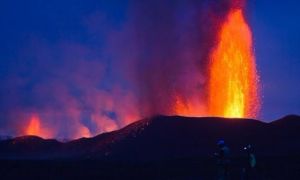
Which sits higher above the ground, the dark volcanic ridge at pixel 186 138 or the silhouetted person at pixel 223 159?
the dark volcanic ridge at pixel 186 138

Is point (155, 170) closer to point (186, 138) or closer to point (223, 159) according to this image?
point (223, 159)

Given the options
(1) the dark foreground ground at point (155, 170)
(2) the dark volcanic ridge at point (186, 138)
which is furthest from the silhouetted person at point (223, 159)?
(2) the dark volcanic ridge at point (186, 138)

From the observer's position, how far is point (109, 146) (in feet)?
241

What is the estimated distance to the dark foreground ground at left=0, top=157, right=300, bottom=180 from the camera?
38.0 meters

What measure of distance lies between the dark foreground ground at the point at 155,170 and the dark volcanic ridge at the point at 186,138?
45.9 ft

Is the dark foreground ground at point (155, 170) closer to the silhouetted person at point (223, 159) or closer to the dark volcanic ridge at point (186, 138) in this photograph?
the silhouetted person at point (223, 159)

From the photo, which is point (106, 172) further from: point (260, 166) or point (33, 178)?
point (260, 166)

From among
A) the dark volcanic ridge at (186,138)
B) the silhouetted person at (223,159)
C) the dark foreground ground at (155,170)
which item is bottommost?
the silhouetted person at (223,159)

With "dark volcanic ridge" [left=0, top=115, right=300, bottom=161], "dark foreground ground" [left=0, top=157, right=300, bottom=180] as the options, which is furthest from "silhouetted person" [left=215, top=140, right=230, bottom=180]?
"dark volcanic ridge" [left=0, top=115, right=300, bottom=161]

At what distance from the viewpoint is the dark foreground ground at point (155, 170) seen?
38000 mm

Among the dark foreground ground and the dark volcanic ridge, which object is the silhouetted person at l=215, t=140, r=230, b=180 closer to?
the dark foreground ground

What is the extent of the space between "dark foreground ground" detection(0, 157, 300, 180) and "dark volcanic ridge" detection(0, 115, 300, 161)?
14.0 m

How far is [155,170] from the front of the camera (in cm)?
4234

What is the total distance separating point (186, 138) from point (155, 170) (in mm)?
27379
